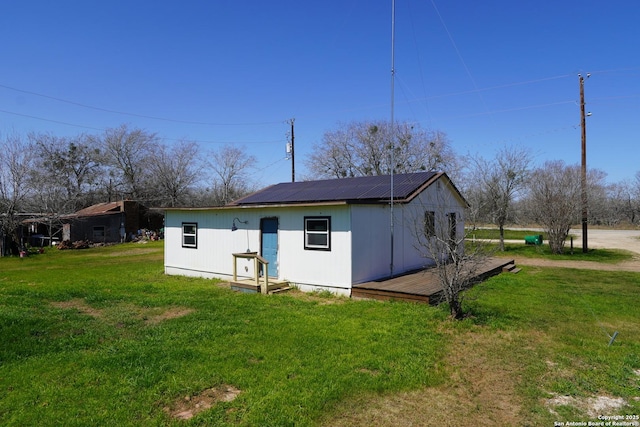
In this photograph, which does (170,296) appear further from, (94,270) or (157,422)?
(94,270)

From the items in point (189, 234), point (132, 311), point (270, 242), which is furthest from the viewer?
point (189, 234)

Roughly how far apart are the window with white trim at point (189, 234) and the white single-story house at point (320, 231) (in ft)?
0.12

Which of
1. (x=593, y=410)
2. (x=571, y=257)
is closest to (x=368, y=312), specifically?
(x=593, y=410)

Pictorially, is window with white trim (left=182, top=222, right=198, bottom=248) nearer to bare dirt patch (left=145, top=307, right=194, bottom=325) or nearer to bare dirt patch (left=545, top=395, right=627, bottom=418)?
bare dirt patch (left=145, top=307, right=194, bottom=325)

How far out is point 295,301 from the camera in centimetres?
918

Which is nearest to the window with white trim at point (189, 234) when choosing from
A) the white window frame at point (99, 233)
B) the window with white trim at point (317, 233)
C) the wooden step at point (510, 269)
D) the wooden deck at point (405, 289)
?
the window with white trim at point (317, 233)

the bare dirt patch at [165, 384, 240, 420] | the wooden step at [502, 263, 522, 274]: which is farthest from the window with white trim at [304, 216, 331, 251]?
the wooden step at [502, 263, 522, 274]

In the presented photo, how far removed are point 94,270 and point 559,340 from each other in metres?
16.9

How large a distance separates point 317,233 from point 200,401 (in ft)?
21.7

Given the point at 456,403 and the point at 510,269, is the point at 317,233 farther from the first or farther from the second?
the point at 510,269

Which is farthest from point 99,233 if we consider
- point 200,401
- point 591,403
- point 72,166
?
point 591,403

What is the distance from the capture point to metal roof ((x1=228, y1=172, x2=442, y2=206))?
1190cm

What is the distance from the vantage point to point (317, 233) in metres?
10.5

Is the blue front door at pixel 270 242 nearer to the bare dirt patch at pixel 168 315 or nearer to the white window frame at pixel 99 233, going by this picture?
the bare dirt patch at pixel 168 315
